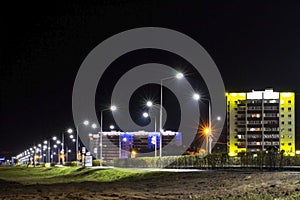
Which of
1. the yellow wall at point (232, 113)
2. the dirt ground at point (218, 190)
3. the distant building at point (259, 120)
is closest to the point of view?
the dirt ground at point (218, 190)

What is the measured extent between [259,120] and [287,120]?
43.8ft

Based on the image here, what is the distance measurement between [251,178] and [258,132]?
4898 inches

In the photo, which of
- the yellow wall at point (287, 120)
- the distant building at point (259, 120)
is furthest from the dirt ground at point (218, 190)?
the distant building at point (259, 120)

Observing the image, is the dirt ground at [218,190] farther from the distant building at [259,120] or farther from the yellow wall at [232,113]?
the yellow wall at [232,113]

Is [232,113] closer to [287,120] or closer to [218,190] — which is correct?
[287,120]

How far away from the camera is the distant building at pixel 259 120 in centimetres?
13688

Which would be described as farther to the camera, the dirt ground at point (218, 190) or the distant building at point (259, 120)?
the distant building at point (259, 120)

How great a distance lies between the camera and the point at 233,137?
5896 inches

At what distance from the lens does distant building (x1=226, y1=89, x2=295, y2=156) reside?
449 feet

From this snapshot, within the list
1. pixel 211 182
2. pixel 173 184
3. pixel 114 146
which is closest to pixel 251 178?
pixel 211 182

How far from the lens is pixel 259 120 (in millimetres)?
148375

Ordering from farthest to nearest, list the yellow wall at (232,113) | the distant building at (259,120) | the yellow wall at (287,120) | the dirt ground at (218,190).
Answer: the yellow wall at (232,113)
the distant building at (259,120)
the yellow wall at (287,120)
the dirt ground at (218,190)

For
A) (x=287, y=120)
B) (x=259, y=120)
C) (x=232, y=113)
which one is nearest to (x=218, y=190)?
(x=287, y=120)

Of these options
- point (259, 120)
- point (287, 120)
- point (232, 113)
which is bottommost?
point (287, 120)
